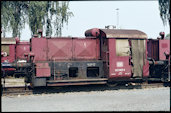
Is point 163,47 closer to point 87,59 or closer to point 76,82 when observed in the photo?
point 87,59

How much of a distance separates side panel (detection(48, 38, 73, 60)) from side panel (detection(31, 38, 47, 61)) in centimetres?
30

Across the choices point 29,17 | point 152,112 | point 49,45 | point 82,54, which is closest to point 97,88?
point 82,54

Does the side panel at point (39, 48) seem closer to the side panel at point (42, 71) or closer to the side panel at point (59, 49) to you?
the side panel at point (59, 49)

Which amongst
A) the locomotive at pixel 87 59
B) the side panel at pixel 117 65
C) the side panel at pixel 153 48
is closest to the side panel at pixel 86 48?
the locomotive at pixel 87 59

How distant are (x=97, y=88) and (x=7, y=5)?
20942 mm

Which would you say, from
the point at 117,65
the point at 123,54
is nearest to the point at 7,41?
the point at 117,65

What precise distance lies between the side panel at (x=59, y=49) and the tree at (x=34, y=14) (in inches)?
654

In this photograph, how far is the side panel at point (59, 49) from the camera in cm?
1389

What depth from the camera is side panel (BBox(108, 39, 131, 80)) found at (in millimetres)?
13719

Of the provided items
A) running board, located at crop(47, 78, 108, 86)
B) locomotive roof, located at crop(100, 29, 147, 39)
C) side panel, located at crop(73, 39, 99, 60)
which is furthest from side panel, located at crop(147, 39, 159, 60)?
running board, located at crop(47, 78, 108, 86)

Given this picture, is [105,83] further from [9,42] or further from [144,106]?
[9,42]

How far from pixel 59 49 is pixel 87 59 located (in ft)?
6.22

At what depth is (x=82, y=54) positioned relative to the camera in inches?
570

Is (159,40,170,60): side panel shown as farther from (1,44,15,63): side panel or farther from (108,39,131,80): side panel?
(1,44,15,63): side panel
